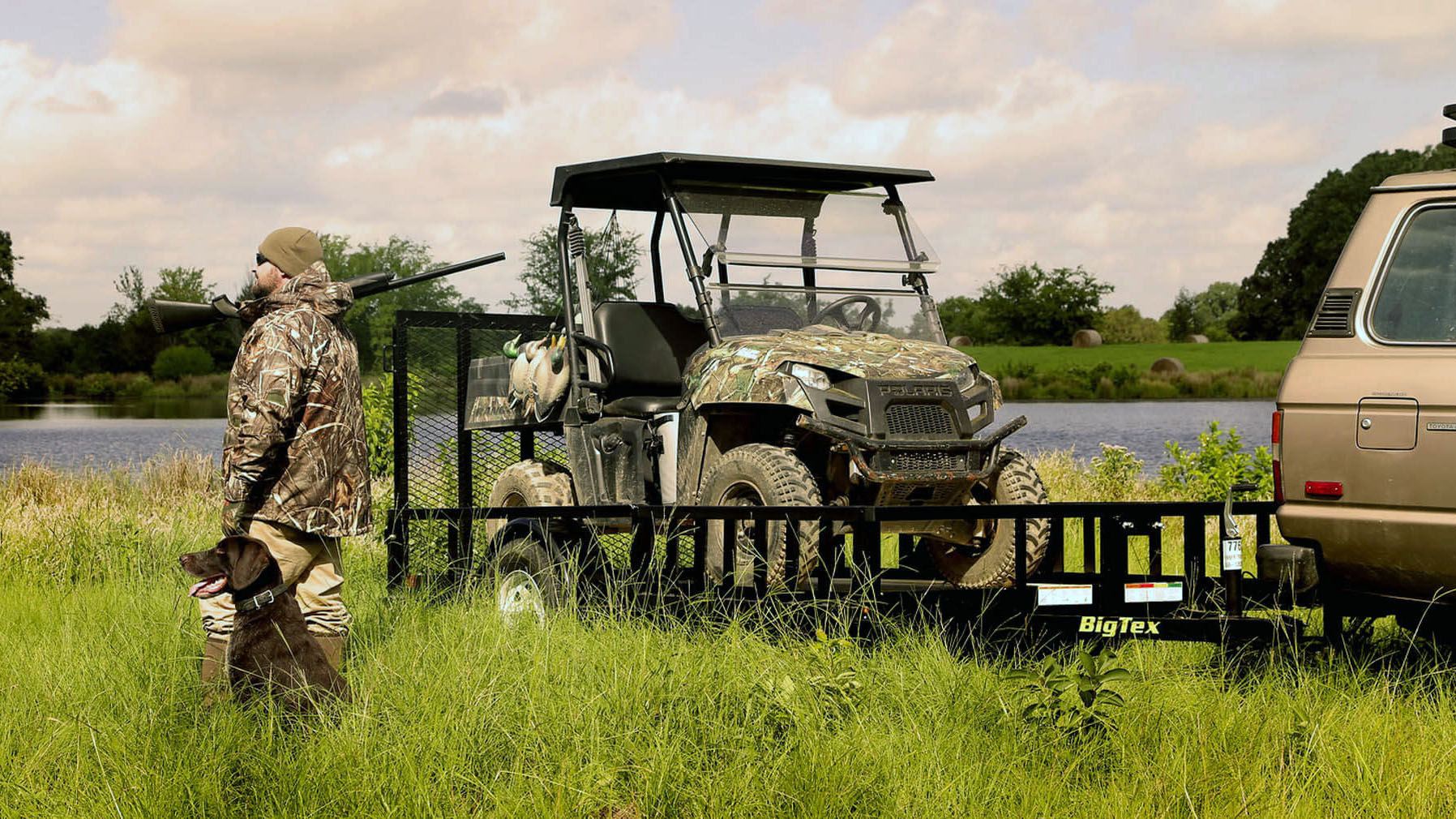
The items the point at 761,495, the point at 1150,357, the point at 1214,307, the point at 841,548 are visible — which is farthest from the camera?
the point at 1214,307

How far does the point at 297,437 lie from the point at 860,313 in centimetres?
322

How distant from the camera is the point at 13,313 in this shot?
63.8 meters

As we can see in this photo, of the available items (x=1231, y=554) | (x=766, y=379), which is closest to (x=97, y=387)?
(x=766, y=379)

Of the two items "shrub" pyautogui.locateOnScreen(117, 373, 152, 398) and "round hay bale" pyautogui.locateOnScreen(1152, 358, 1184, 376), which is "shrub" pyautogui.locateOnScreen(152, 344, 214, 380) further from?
"round hay bale" pyautogui.locateOnScreen(1152, 358, 1184, 376)

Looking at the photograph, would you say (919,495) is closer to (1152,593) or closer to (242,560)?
(1152,593)

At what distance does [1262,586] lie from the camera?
5.67m

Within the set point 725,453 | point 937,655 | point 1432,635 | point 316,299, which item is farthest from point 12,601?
point 1432,635

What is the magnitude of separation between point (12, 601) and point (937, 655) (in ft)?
19.1

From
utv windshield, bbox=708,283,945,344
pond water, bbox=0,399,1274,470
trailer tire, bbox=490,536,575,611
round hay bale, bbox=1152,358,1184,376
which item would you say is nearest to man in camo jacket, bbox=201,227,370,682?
trailer tire, bbox=490,536,575,611

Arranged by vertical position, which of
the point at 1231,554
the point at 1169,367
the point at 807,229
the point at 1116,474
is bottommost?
the point at 1116,474

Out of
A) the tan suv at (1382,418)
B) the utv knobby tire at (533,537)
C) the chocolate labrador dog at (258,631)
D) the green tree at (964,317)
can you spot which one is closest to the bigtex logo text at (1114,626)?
the tan suv at (1382,418)

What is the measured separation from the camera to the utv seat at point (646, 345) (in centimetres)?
777

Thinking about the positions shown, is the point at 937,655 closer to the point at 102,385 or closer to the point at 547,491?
the point at 547,491

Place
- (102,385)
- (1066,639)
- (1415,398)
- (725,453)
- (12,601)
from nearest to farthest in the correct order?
(1415,398) < (1066,639) < (725,453) < (12,601) < (102,385)
